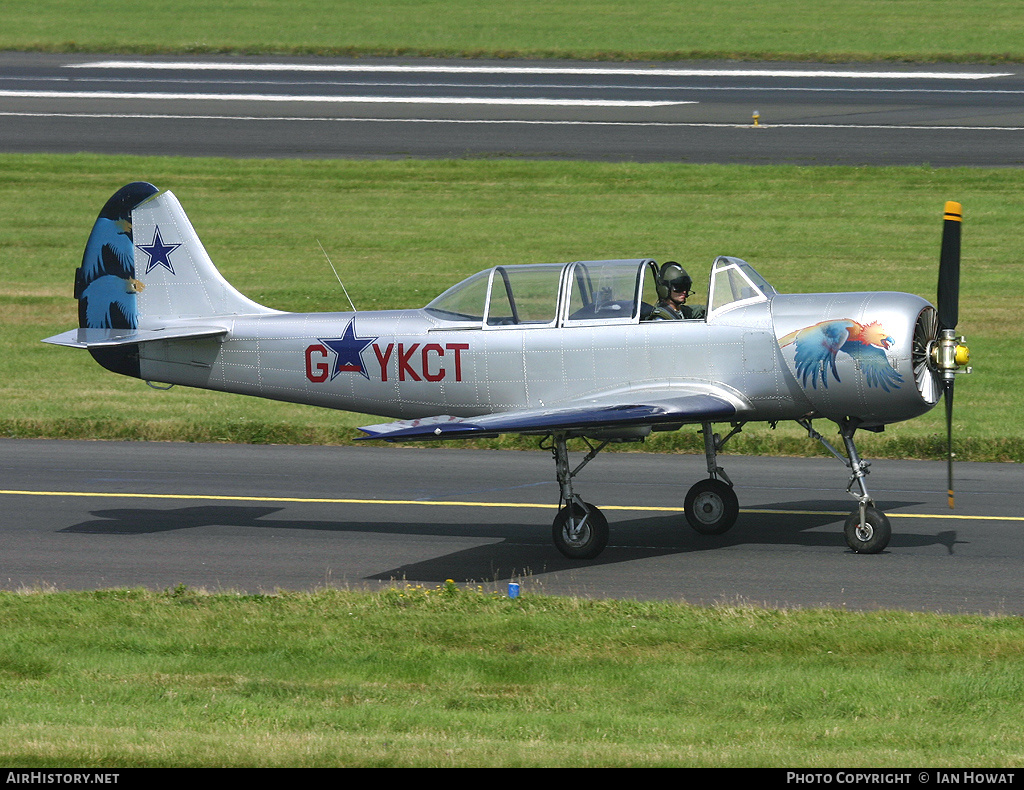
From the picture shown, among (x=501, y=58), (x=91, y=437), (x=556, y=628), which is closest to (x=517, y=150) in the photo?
(x=501, y=58)

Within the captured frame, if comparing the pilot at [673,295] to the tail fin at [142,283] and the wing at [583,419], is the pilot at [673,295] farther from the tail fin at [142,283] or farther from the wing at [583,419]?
the tail fin at [142,283]

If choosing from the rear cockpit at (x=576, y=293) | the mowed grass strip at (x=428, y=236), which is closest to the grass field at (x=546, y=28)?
the mowed grass strip at (x=428, y=236)

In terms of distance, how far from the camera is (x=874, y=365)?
11852 mm

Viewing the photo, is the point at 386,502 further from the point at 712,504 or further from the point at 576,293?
the point at 712,504

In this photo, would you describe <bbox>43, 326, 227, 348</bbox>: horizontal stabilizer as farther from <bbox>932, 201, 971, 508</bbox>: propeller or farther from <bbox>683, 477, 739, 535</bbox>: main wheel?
<bbox>932, 201, 971, 508</bbox>: propeller

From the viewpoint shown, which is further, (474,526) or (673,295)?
(474,526)

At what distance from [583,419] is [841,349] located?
7.83 ft

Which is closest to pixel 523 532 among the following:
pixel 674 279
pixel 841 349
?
pixel 674 279

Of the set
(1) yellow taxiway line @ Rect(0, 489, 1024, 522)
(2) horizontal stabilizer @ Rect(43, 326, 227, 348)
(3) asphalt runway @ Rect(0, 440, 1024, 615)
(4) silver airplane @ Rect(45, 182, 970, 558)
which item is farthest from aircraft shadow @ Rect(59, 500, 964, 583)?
(2) horizontal stabilizer @ Rect(43, 326, 227, 348)

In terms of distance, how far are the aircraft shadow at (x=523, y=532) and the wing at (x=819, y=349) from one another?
5.84 feet

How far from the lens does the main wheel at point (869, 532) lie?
40.3ft

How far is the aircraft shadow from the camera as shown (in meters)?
12.4

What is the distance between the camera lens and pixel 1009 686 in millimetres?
8453

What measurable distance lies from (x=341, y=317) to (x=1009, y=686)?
25.1 ft
